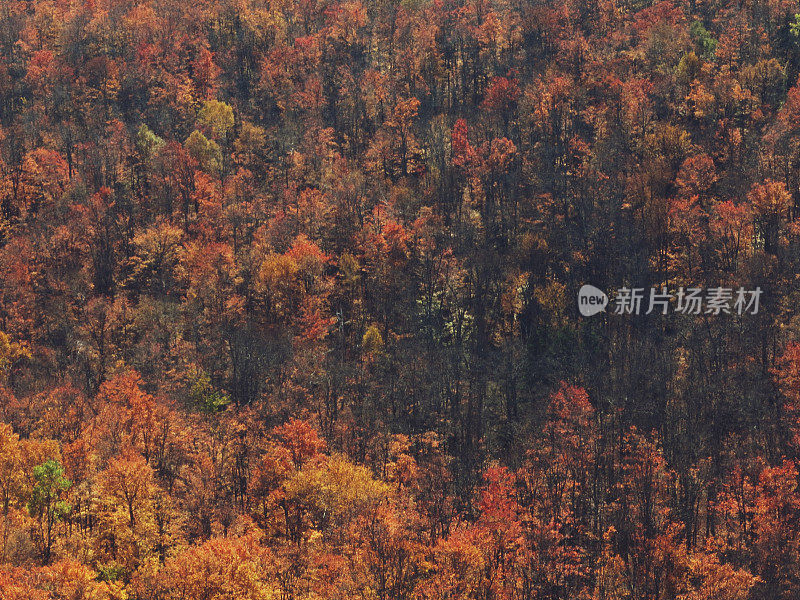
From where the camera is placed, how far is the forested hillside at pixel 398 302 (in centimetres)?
7712

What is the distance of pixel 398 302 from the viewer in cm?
12206

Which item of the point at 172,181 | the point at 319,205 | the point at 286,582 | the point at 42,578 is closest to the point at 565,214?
the point at 319,205

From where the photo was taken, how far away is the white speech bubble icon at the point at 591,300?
118812mm

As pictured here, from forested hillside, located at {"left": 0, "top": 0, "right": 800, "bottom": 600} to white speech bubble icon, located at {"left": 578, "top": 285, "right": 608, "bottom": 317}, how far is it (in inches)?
55.4

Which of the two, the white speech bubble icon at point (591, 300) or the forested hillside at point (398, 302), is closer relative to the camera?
the forested hillside at point (398, 302)

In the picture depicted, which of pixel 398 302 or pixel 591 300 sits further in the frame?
pixel 398 302

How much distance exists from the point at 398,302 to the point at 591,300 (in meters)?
30.2

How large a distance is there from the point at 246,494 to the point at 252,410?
54.9 feet

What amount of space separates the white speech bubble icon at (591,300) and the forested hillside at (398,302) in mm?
1408

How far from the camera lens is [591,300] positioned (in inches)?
4751

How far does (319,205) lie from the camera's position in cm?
13362

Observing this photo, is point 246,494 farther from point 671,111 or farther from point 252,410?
point 671,111

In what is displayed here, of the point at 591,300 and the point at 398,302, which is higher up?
the point at 591,300

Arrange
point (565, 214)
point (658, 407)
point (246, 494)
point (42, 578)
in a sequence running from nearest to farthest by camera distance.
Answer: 1. point (42, 578)
2. point (246, 494)
3. point (658, 407)
4. point (565, 214)
